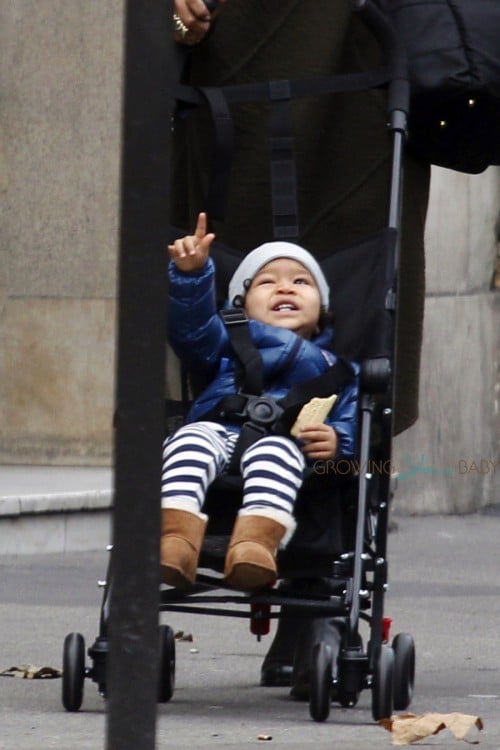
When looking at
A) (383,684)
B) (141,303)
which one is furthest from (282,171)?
(141,303)

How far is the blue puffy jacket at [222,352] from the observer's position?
5367 millimetres

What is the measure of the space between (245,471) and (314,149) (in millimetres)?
1436

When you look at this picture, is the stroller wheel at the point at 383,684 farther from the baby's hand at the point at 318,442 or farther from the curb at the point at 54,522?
the curb at the point at 54,522

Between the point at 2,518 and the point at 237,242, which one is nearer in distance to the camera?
the point at 237,242

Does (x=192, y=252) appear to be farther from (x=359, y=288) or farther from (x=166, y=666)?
(x=166, y=666)

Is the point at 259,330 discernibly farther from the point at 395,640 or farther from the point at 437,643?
the point at 437,643

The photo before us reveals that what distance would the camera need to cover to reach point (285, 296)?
5652 millimetres

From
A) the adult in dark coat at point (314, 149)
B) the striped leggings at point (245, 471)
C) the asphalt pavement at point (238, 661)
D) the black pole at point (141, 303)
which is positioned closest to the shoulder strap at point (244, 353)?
the striped leggings at point (245, 471)

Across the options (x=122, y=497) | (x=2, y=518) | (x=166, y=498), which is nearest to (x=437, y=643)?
(x=166, y=498)

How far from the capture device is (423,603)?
316 inches

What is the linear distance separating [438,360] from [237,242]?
5547mm

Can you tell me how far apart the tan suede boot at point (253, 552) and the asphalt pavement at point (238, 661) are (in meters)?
0.38

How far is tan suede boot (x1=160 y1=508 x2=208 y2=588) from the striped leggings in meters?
0.03

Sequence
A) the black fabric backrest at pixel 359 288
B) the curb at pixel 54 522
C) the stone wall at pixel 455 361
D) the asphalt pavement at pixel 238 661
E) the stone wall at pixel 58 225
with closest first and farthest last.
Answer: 1. the asphalt pavement at pixel 238 661
2. the black fabric backrest at pixel 359 288
3. the curb at pixel 54 522
4. the stone wall at pixel 58 225
5. the stone wall at pixel 455 361
